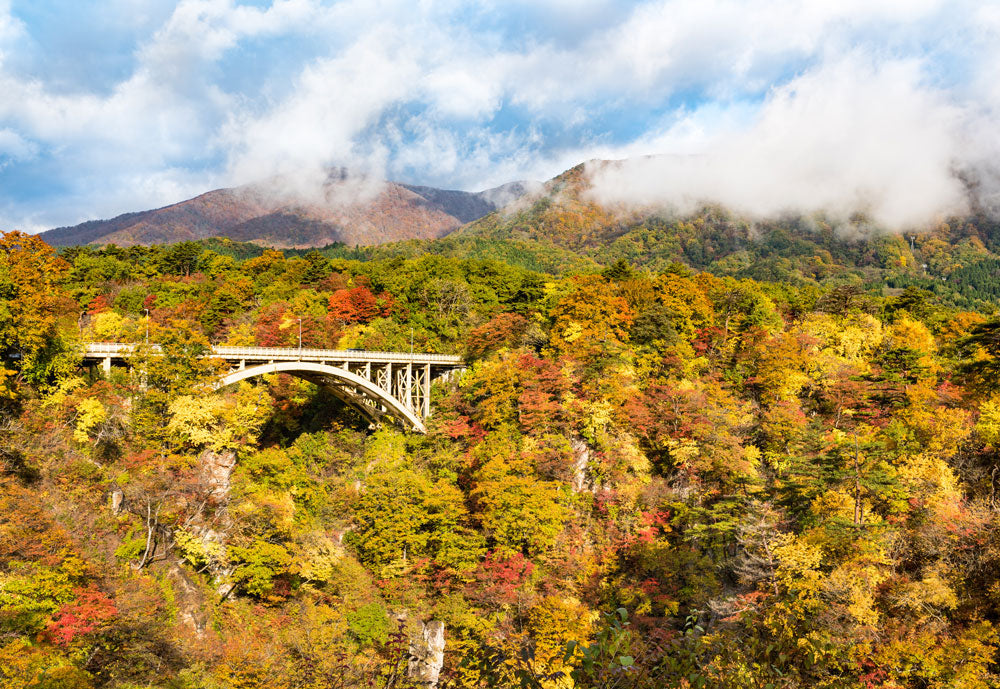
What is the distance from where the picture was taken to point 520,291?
1698 inches

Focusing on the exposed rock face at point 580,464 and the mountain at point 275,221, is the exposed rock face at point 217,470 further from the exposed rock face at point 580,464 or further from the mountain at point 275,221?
the mountain at point 275,221

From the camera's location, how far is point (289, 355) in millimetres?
30234

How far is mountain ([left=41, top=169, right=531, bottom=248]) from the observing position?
143m

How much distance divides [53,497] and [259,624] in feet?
28.0

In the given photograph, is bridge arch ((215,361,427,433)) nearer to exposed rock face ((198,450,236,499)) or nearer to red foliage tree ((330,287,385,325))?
exposed rock face ((198,450,236,499))

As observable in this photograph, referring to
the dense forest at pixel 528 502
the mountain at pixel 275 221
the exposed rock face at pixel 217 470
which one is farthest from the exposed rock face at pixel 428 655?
the mountain at pixel 275 221

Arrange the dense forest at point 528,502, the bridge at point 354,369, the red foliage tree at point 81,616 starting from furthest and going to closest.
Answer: the bridge at point 354,369
the dense forest at point 528,502
the red foliage tree at point 81,616

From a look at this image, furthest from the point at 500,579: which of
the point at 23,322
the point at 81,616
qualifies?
the point at 23,322

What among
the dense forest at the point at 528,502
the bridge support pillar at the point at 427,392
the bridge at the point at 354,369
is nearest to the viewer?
the dense forest at the point at 528,502

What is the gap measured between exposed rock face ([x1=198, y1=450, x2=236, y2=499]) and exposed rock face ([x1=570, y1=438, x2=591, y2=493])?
16.4 metres

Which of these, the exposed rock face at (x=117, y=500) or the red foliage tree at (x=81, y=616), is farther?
the exposed rock face at (x=117, y=500)

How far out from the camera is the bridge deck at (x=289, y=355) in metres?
25.5

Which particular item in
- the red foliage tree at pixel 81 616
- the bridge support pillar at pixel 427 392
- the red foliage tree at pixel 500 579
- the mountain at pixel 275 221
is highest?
the mountain at pixel 275 221

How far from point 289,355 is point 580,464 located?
1672 cm
